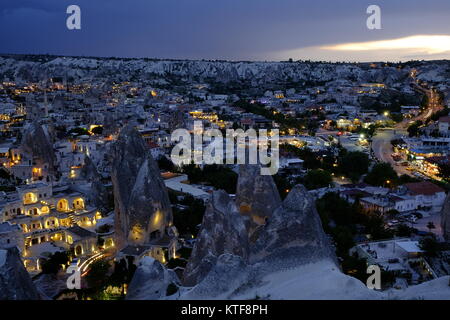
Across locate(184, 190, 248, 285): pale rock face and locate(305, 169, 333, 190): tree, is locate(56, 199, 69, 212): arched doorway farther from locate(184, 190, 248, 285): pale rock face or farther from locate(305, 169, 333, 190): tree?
locate(305, 169, 333, 190): tree

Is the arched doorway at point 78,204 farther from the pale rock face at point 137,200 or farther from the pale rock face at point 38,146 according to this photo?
the pale rock face at point 38,146

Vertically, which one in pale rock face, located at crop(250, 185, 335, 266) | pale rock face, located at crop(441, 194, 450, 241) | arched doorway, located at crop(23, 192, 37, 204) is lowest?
pale rock face, located at crop(441, 194, 450, 241)

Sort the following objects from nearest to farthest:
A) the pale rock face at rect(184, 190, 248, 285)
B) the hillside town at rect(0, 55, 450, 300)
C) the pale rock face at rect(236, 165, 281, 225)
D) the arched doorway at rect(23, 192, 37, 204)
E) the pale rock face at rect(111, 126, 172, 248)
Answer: the hillside town at rect(0, 55, 450, 300)
the pale rock face at rect(184, 190, 248, 285)
the pale rock face at rect(236, 165, 281, 225)
the pale rock face at rect(111, 126, 172, 248)
the arched doorway at rect(23, 192, 37, 204)

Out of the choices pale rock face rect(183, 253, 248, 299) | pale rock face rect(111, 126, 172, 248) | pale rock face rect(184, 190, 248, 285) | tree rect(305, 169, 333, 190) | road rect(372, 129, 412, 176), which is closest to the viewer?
pale rock face rect(183, 253, 248, 299)

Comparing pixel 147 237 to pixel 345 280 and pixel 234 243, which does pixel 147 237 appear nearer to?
pixel 234 243

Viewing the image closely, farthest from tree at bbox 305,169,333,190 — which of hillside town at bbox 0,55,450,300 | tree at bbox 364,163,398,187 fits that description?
tree at bbox 364,163,398,187

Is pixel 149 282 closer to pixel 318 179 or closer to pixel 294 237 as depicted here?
pixel 294 237

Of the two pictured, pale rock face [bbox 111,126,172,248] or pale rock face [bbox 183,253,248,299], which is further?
pale rock face [bbox 111,126,172,248]
